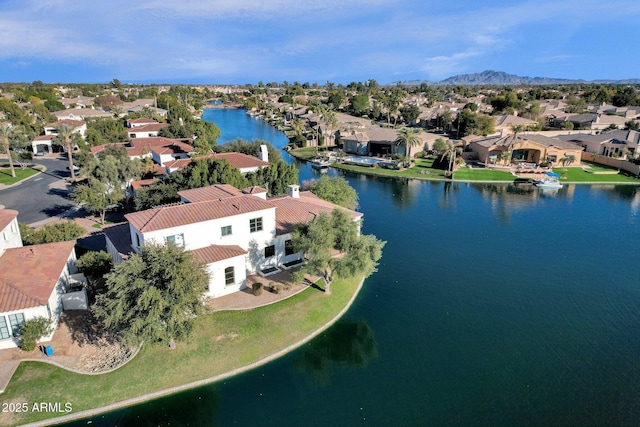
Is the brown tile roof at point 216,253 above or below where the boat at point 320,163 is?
below

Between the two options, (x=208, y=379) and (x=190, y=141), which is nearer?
(x=208, y=379)

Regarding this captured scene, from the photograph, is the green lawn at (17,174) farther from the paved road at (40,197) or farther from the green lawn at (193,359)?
the green lawn at (193,359)

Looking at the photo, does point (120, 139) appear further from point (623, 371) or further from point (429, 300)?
point (623, 371)

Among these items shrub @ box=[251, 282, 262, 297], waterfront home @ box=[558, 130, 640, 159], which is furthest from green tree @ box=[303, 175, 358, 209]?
waterfront home @ box=[558, 130, 640, 159]

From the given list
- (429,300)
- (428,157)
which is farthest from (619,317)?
(428,157)

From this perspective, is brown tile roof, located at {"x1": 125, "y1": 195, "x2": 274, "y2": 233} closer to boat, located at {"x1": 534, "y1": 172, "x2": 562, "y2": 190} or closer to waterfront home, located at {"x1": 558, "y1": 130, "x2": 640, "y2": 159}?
boat, located at {"x1": 534, "y1": 172, "x2": 562, "y2": 190}

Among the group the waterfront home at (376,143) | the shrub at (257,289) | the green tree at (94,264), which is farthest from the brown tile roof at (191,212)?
the waterfront home at (376,143)

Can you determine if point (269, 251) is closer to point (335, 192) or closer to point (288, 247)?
point (288, 247)
